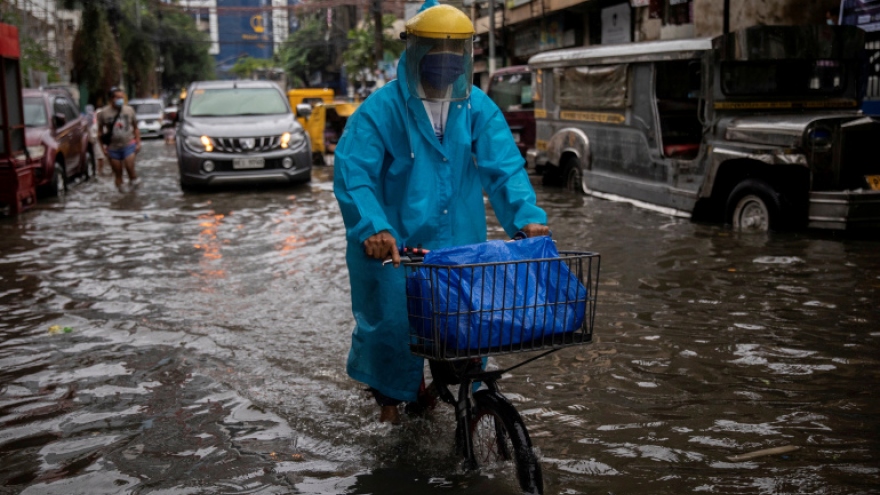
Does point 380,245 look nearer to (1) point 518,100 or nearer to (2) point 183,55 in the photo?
(1) point 518,100

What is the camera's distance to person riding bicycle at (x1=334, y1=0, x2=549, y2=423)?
12.6 ft

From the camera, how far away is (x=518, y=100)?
17750 millimetres

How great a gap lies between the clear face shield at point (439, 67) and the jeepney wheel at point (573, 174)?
33.4ft

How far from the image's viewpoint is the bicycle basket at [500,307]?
3.16 m

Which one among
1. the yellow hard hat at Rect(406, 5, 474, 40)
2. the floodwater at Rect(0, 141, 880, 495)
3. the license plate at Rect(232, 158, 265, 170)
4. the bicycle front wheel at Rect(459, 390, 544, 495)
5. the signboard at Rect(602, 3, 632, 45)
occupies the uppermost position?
the signboard at Rect(602, 3, 632, 45)

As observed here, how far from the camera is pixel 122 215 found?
43.6ft

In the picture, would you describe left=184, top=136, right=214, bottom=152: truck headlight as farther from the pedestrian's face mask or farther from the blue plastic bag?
the blue plastic bag

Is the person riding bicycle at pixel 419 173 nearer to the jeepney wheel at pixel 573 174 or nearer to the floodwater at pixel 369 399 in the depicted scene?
the floodwater at pixel 369 399

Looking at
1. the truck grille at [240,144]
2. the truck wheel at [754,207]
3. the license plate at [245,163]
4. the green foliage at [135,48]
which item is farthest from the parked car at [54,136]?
the green foliage at [135,48]

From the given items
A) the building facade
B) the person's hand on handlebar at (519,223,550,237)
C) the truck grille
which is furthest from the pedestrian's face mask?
the building facade

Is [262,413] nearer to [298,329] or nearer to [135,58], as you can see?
[298,329]

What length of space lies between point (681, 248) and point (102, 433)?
6.28 m

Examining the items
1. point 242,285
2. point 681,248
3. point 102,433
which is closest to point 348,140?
point 102,433

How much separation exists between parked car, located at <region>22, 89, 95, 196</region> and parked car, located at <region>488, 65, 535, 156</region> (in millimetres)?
7369
